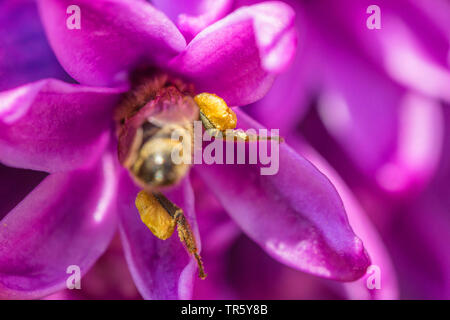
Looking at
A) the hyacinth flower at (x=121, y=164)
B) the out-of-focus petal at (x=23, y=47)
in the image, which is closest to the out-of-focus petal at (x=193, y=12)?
the hyacinth flower at (x=121, y=164)

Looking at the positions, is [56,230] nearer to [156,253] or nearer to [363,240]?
[156,253]

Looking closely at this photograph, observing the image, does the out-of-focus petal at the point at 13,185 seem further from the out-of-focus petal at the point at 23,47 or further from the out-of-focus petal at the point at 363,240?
the out-of-focus petal at the point at 363,240

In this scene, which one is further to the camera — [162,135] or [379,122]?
[379,122]

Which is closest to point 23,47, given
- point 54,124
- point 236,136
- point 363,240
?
point 54,124

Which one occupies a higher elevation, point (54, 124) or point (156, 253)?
point (54, 124)

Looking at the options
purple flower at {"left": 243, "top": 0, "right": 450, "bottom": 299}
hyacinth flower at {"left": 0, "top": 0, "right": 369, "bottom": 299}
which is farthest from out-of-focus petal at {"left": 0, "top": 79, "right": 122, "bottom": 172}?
purple flower at {"left": 243, "top": 0, "right": 450, "bottom": 299}

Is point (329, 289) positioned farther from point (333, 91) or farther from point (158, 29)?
point (158, 29)

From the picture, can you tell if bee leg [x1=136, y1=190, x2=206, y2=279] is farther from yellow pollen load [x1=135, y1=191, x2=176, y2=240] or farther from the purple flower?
the purple flower
